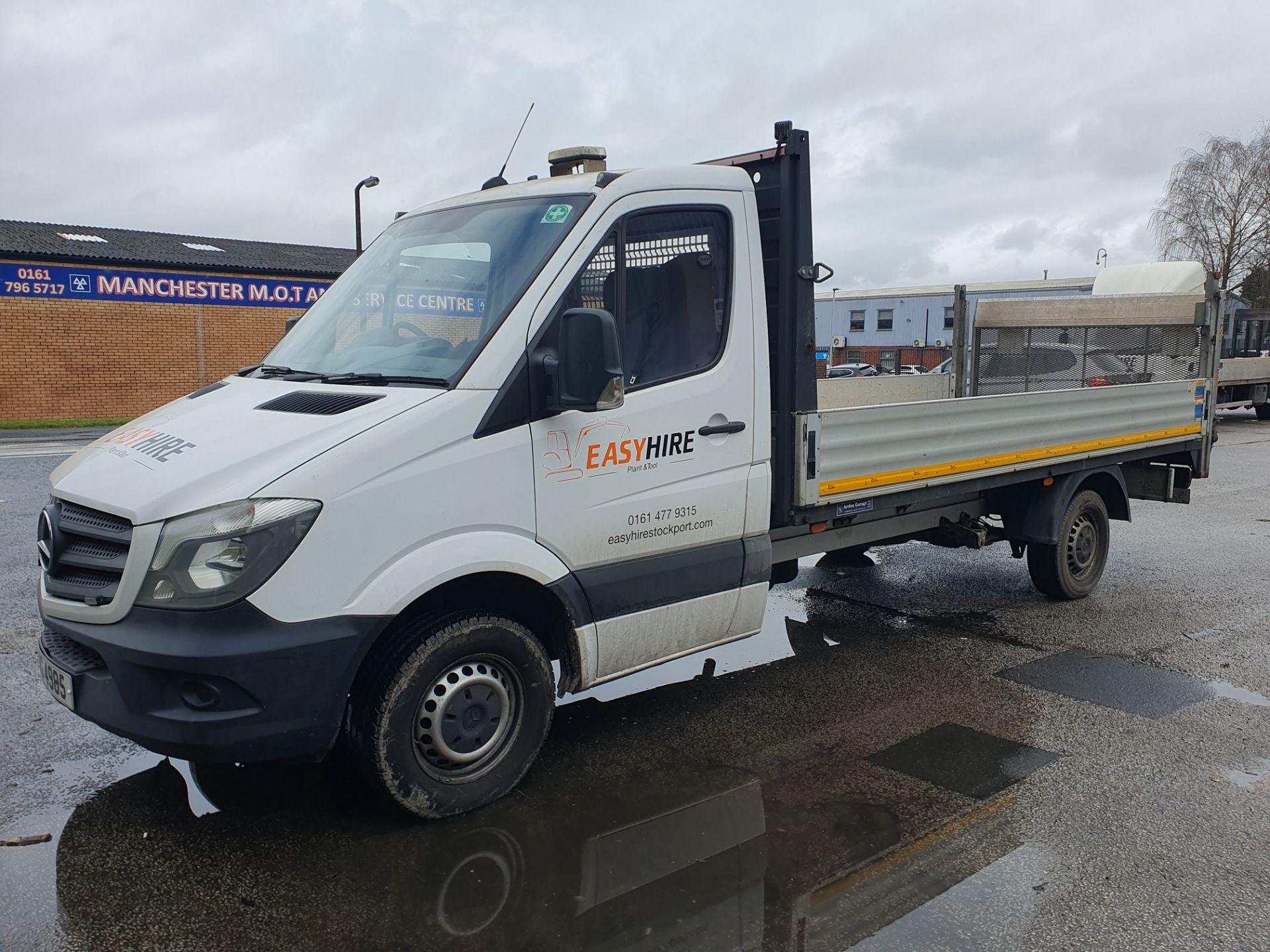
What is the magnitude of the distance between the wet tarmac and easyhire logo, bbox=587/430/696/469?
136cm

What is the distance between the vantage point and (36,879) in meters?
3.50

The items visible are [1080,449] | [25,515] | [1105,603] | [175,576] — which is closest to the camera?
[175,576]

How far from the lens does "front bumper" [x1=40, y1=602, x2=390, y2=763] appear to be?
331 cm

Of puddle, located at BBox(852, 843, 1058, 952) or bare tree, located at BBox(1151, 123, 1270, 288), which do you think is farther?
bare tree, located at BBox(1151, 123, 1270, 288)

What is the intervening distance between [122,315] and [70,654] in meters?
24.8

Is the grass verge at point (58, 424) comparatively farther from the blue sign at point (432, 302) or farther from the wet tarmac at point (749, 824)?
the blue sign at point (432, 302)

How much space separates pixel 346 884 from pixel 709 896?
1.23 m

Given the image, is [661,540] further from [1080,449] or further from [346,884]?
[1080,449]

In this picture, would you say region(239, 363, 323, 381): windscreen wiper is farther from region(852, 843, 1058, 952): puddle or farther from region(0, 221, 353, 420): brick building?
region(0, 221, 353, 420): brick building

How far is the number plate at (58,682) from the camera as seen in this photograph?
362cm

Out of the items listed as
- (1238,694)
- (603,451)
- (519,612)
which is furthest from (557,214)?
(1238,694)

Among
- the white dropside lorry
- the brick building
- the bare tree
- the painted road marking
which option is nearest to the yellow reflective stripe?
the white dropside lorry

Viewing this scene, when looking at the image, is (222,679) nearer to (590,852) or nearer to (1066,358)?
(590,852)

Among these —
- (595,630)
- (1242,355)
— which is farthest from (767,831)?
(1242,355)
